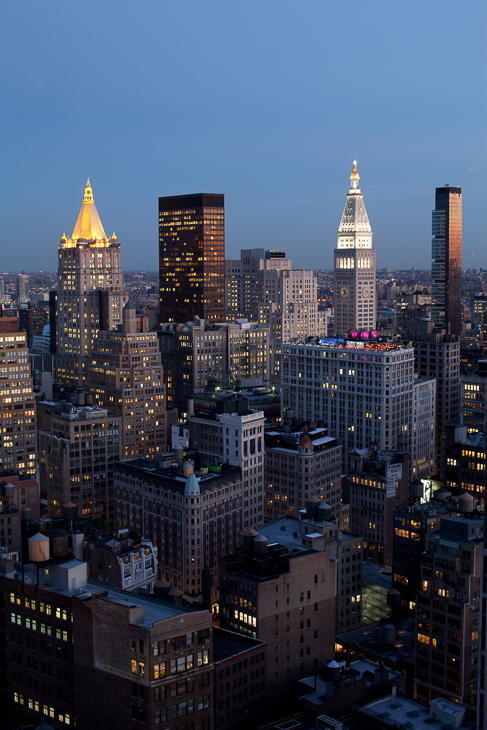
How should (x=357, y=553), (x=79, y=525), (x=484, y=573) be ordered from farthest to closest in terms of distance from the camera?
1. (x=357, y=553)
2. (x=79, y=525)
3. (x=484, y=573)

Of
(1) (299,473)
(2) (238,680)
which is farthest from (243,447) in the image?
(2) (238,680)

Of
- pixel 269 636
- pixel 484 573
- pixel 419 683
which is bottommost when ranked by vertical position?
pixel 419 683

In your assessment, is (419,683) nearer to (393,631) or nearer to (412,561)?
(393,631)

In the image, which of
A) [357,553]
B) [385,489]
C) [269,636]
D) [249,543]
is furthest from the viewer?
[385,489]

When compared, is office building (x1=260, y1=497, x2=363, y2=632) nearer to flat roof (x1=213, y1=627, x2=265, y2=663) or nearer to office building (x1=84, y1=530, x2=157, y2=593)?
office building (x1=84, y1=530, x2=157, y2=593)

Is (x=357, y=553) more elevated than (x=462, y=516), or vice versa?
(x=462, y=516)

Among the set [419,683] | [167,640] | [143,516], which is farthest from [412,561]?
[167,640]

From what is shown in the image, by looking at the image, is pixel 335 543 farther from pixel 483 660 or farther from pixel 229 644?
pixel 483 660
